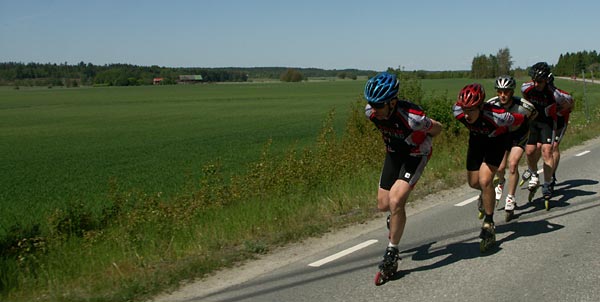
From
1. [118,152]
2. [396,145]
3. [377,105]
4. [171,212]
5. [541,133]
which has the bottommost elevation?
[118,152]

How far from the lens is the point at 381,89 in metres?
4.91

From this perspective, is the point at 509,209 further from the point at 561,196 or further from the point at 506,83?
the point at 561,196

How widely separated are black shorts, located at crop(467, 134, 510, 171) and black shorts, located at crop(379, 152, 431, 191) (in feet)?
4.11

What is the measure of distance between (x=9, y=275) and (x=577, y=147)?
14117 millimetres

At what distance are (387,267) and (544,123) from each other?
4.70 meters

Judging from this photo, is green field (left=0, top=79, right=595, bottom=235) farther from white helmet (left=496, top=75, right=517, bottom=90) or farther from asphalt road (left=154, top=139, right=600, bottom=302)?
white helmet (left=496, top=75, right=517, bottom=90)

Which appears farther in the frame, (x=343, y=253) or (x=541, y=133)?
(x=541, y=133)

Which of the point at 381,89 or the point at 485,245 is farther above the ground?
the point at 381,89

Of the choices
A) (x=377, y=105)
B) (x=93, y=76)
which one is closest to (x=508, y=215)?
(x=377, y=105)

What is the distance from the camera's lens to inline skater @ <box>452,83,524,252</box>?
5.98 meters

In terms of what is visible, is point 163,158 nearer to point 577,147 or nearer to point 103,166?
point 103,166

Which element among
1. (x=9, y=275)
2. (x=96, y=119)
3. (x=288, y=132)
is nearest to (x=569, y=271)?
(x=9, y=275)

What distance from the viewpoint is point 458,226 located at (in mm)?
7340

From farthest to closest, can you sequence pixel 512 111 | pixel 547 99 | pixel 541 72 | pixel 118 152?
pixel 118 152 → pixel 547 99 → pixel 541 72 → pixel 512 111
